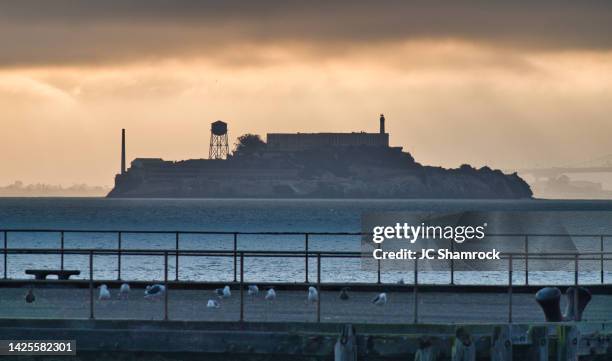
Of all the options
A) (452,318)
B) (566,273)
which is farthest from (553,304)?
(566,273)

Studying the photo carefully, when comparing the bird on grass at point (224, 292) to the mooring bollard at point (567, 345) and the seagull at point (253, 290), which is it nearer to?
the seagull at point (253, 290)

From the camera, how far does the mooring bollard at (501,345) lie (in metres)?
19.2

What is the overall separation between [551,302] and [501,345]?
3.08m

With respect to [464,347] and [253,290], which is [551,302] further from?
[253,290]

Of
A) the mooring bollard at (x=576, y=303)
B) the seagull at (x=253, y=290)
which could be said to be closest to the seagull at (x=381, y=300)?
the seagull at (x=253, y=290)

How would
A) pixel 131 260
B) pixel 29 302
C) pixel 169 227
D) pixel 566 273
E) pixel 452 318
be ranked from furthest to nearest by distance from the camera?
pixel 169 227 → pixel 131 260 → pixel 566 273 → pixel 29 302 → pixel 452 318

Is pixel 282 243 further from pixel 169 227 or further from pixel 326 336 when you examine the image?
pixel 326 336

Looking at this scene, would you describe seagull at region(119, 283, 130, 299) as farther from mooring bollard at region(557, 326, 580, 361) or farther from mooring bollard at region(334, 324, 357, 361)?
mooring bollard at region(557, 326, 580, 361)

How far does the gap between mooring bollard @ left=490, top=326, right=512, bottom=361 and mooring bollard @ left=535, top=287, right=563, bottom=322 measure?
288cm

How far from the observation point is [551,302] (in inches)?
867

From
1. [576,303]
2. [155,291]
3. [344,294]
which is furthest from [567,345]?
[155,291]

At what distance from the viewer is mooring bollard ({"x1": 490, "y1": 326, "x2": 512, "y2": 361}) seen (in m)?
19.2

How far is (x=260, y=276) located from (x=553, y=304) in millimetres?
38443

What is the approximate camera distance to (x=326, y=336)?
1970 centimetres
